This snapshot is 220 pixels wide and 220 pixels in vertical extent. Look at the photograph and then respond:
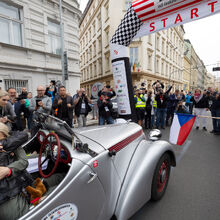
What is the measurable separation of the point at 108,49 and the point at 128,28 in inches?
654

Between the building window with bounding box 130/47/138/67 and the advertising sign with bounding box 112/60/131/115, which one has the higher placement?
the building window with bounding box 130/47/138/67

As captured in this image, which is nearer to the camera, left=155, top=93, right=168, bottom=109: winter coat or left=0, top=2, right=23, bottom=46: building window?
left=155, top=93, right=168, bottom=109: winter coat

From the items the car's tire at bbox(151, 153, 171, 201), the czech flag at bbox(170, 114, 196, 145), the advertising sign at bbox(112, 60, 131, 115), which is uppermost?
the advertising sign at bbox(112, 60, 131, 115)

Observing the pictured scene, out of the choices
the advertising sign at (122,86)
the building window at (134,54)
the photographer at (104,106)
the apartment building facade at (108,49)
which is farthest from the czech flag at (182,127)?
the building window at (134,54)

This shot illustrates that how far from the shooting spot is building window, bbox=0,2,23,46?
7.43 meters

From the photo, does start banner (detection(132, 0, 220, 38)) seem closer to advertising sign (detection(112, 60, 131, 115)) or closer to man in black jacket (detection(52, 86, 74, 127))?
advertising sign (detection(112, 60, 131, 115))

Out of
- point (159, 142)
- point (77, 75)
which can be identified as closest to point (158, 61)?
point (77, 75)

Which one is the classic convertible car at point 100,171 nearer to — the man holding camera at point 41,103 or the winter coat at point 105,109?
the man holding camera at point 41,103

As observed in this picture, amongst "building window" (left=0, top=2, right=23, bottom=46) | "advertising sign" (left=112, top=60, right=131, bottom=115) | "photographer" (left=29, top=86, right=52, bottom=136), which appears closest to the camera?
"advertising sign" (left=112, top=60, right=131, bottom=115)

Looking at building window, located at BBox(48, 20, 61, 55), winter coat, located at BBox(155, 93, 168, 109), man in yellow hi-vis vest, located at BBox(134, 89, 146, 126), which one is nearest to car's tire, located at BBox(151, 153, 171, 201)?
man in yellow hi-vis vest, located at BBox(134, 89, 146, 126)

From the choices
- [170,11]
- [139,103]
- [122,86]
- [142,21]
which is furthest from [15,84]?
[170,11]

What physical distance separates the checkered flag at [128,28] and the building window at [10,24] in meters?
6.89

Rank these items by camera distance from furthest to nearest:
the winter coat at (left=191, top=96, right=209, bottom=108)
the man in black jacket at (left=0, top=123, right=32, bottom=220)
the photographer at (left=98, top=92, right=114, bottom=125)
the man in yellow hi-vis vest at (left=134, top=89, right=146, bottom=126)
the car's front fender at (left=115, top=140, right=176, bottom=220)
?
the winter coat at (left=191, top=96, right=209, bottom=108) → the man in yellow hi-vis vest at (left=134, top=89, right=146, bottom=126) → the photographer at (left=98, top=92, right=114, bottom=125) → the car's front fender at (left=115, top=140, right=176, bottom=220) → the man in black jacket at (left=0, top=123, right=32, bottom=220)

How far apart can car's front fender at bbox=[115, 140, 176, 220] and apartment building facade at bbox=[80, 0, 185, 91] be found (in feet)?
53.2
